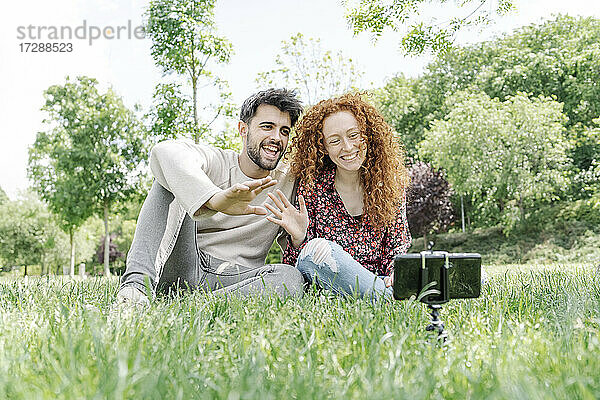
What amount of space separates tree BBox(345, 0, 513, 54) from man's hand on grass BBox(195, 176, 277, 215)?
16.3 ft

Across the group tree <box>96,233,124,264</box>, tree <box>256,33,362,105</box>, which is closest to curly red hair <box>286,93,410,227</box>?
tree <box>256,33,362,105</box>

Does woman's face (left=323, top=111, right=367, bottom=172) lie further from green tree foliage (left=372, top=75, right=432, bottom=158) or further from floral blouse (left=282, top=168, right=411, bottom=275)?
green tree foliage (left=372, top=75, right=432, bottom=158)

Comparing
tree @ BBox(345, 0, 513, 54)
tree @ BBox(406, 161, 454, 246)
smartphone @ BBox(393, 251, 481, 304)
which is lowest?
tree @ BBox(406, 161, 454, 246)

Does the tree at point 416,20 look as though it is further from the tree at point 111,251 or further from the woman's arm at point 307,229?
the tree at point 111,251

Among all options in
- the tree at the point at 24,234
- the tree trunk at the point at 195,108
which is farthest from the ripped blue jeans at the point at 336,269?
the tree at the point at 24,234

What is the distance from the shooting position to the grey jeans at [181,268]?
104 inches

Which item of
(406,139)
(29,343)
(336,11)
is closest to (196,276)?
(29,343)

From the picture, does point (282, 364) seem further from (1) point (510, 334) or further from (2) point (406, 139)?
(2) point (406, 139)

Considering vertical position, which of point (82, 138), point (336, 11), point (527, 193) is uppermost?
point (336, 11)

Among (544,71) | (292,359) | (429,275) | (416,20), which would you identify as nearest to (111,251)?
(544,71)

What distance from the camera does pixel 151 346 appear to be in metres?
1.34

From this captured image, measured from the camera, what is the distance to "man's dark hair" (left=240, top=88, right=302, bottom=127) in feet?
10.5

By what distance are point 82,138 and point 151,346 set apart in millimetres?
15249

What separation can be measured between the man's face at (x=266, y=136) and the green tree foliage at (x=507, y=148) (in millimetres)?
14863
